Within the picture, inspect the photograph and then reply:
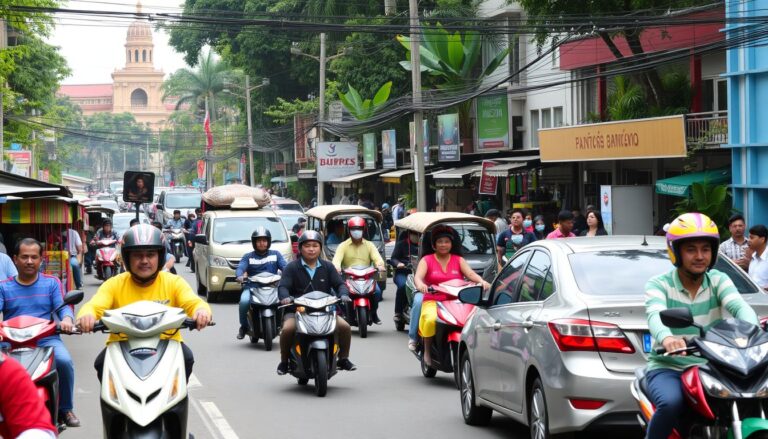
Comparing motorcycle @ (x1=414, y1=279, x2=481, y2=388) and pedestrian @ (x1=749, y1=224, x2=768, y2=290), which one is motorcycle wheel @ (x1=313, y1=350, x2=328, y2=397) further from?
pedestrian @ (x1=749, y1=224, x2=768, y2=290)

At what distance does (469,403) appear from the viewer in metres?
9.73

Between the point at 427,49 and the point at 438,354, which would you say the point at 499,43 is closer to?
the point at 427,49

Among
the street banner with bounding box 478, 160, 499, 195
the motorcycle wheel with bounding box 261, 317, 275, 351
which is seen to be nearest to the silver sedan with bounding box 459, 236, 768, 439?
the motorcycle wheel with bounding box 261, 317, 275, 351

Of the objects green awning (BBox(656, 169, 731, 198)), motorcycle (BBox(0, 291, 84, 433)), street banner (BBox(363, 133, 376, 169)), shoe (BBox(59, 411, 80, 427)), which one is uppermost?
street banner (BBox(363, 133, 376, 169))

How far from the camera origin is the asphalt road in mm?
9703

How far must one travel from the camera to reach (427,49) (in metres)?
40.8

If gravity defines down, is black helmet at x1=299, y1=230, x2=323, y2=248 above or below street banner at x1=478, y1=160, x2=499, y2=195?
below

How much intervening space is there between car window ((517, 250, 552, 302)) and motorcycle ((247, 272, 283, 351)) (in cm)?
771

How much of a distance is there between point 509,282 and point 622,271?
4.34 feet

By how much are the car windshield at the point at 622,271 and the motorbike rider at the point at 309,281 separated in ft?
14.4

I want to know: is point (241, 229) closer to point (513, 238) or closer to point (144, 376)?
point (513, 238)

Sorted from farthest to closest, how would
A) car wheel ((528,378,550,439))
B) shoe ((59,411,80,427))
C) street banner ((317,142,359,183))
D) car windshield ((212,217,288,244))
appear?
street banner ((317,142,359,183))
car windshield ((212,217,288,244))
shoe ((59,411,80,427))
car wheel ((528,378,550,439))

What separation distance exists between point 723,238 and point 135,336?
58.3 feet

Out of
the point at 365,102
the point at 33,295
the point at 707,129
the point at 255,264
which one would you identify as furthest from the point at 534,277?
the point at 365,102
